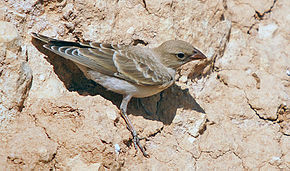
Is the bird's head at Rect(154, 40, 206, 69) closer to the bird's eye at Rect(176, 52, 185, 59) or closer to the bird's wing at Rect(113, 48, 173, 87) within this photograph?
the bird's eye at Rect(176, 52, 185, 59)

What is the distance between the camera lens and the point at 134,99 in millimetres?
5977

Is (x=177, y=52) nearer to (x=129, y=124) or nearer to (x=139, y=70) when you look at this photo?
(x=139, y=70)

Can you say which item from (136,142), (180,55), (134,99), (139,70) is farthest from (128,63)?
(136,142)

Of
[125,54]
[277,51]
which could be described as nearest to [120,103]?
[125,54]

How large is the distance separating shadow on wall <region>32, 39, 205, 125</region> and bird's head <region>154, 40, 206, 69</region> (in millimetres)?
502

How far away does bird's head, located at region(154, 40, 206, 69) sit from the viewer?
5.65 m

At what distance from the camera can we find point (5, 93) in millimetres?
4344

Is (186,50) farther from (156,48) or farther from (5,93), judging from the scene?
(5,93)

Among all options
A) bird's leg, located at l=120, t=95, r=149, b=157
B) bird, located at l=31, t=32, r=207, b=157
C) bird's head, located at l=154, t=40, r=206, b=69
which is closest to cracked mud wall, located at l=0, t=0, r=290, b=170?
bird's leg, located at l=120, t=95, r=149, b=157

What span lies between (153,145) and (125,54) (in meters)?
1.47

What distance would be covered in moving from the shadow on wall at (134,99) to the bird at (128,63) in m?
0.29

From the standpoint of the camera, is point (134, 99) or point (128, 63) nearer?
point (128, 63)

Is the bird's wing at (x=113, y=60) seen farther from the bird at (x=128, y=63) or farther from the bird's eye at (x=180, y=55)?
the bird's eye at (x=180, y=55)

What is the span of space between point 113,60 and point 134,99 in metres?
0.92
